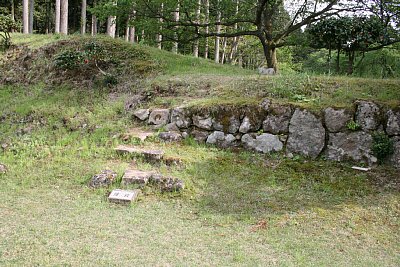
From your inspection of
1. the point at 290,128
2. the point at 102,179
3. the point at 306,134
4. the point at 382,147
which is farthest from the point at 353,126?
the point at 102,179

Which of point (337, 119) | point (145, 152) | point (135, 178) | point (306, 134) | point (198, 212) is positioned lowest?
point (198, 212)

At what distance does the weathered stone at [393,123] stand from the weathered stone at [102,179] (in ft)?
15.3

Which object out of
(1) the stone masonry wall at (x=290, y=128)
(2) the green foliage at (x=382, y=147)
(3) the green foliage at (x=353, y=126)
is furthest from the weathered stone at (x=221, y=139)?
(2) the green foliage at (x=382, y=147)

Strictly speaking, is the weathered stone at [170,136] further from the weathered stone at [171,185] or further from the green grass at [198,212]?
the weathered stone at [171,185]

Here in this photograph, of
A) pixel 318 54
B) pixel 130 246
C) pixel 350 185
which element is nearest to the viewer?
pixel 130 246

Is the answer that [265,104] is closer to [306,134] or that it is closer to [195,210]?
[306,134]

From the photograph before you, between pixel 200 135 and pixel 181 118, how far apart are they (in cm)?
61

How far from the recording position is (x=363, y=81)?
22.7 ft

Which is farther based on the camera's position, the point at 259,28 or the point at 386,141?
the point at 259,28

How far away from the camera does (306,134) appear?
20.5 ft

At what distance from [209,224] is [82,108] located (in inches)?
219

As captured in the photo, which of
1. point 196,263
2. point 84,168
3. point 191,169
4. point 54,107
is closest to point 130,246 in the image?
point 196,263

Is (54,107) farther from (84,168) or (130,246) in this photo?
(130,246)

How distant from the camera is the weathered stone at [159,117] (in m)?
7.41
